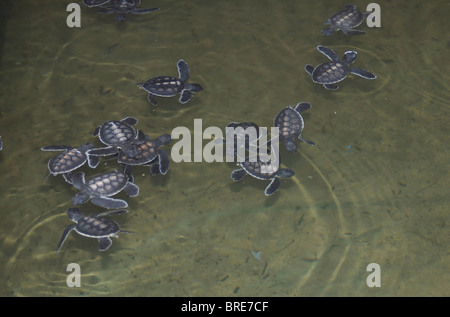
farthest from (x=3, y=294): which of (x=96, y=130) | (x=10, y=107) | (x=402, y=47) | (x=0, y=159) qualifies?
(x=402, y=47)

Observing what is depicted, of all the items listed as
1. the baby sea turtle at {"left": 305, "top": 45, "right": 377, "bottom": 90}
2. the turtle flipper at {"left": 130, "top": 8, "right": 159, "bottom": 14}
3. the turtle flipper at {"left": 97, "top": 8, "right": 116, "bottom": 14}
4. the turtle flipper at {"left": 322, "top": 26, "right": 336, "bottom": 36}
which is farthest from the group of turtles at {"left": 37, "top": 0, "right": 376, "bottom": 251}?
the turtle flipper at {"left": 97, "top": 8, "right": 116, "bottom": 14}

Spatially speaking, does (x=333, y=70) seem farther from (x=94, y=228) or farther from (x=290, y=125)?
(x=94, y=228)

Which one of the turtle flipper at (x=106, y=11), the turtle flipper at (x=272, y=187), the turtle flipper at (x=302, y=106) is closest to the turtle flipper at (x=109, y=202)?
the turtle flipper at (x=272, y=187)

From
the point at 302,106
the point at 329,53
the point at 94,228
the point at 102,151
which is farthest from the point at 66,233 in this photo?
the point at 329,53

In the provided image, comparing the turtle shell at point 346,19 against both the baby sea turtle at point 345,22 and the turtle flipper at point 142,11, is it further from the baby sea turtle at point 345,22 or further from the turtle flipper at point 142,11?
the turtle flipper at point 142,11

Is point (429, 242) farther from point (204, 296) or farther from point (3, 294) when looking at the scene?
point (3, 294)

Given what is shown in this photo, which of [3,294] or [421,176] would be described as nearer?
[3,294]

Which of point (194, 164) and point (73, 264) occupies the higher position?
point (194, 164)
